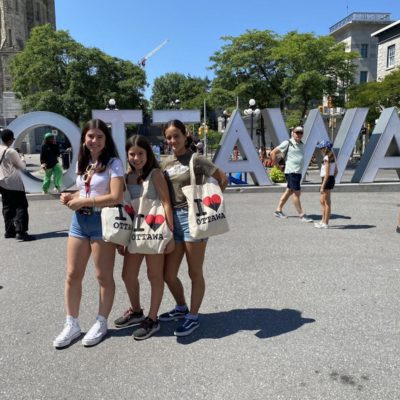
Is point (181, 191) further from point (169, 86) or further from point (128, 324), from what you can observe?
point (169, 86)

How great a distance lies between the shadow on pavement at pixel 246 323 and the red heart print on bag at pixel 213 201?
1089mm

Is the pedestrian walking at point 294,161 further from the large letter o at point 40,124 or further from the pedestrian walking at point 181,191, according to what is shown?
the large letter o at point 40,124

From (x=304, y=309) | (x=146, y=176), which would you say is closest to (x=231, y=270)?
(x=304, y=309)

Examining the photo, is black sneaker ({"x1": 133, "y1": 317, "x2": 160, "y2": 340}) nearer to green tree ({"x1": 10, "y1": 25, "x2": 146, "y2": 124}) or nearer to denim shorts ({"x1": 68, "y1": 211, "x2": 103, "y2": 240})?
denim shorts ({"x1": 68, "y1": 211, "x2": 103, "y2": 240})

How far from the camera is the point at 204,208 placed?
10.3 feet

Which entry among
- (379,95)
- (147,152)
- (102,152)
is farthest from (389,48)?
(102,152)

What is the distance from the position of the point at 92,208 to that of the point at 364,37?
49.3 metres

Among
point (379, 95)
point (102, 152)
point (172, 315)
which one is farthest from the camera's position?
point (379, 95)

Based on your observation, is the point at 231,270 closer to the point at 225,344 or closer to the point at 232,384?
the point at 225,344

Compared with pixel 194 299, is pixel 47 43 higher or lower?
higher

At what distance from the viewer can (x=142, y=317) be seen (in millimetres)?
3678

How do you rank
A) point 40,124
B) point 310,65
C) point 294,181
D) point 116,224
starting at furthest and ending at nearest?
point 310,65 < point 40,124 < point 294,181 < point 116,224

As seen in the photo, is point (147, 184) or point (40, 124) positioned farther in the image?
point (40, 124)

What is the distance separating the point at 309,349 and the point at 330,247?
320 centimetres
